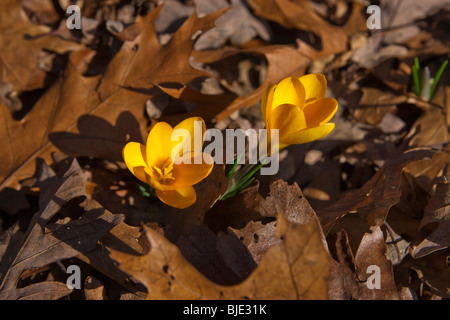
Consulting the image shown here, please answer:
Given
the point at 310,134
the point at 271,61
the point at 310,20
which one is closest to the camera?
the point at 310,134

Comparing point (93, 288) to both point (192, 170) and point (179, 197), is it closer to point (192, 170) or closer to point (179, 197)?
point (179, 197)

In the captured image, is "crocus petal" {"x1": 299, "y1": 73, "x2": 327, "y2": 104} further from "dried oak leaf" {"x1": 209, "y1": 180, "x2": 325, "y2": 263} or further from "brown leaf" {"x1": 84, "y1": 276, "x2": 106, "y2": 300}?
"brown leaf" {"x1": 84, "y1": 276, "x2": 106, "y2": 300}

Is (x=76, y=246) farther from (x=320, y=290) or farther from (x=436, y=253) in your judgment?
(x=436, y=253)

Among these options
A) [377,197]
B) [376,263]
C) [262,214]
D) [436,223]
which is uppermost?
[262,214]

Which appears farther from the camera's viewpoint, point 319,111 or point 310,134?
point 319,111

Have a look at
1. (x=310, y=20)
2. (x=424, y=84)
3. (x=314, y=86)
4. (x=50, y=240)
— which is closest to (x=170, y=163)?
(x=50, y=240)

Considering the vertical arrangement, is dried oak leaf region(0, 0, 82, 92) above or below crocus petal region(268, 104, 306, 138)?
above

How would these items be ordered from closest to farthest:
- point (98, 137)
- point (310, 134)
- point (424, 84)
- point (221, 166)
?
1. point (310, 134)
2. point (221, 166)
3. point (98, 137)
4. point (424, 84)

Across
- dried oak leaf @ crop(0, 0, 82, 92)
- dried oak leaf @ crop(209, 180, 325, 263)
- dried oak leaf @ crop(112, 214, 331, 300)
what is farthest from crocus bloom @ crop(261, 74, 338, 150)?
dried oak leaf @ crop(0, 0, 82, 92)
